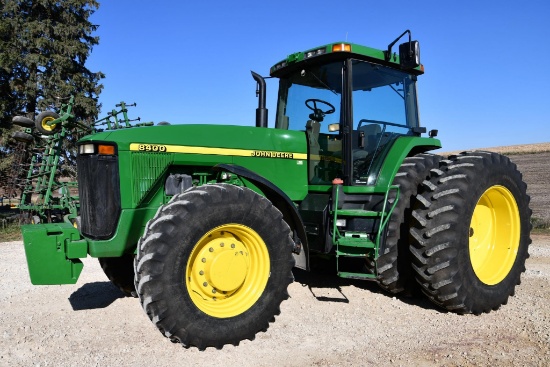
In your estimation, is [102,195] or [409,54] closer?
[102,195]

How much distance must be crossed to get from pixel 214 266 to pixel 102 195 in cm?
110

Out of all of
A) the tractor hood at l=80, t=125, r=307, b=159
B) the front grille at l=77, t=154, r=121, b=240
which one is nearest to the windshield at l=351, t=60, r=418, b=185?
the tractor hood at l=80, t=125, r=307, b=159

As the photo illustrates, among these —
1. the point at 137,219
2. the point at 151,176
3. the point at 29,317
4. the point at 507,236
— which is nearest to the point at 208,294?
the point at 137,219

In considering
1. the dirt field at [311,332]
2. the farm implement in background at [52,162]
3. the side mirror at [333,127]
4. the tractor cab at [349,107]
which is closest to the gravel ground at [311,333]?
the dirt field at [311,332]

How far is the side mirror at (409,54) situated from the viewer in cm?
477

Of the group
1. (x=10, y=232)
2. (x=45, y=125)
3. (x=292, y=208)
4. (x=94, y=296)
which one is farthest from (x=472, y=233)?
(x=10, y=232)

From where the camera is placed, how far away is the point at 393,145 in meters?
5.05

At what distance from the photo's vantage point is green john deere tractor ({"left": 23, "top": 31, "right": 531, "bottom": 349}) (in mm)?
3691

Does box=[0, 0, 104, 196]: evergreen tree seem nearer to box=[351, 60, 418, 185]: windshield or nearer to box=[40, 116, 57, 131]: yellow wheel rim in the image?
box=[40, 116, 57, 131]: yellow wheel rim

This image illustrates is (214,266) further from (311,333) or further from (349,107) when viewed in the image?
(349,107)

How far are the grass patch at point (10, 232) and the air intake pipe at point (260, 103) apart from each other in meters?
8.13

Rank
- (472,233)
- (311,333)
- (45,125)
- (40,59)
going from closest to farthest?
1. (311,333)
2. (472,233)
3. (45,125)
4. (40,59)

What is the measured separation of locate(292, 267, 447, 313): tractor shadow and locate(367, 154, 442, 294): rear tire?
176 millimetres

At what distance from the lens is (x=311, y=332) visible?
4051mm
